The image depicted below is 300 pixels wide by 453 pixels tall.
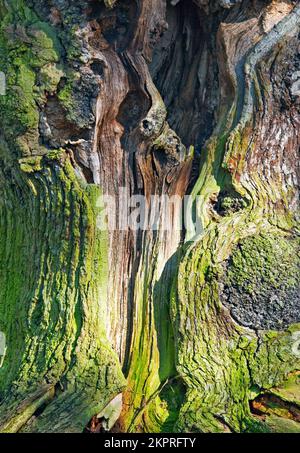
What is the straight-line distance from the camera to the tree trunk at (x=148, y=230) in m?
3.85

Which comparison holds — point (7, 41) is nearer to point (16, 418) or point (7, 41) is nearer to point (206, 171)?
point (206, 171)

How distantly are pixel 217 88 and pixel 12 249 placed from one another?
170 centimetres

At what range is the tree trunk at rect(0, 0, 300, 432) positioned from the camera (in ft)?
12.6

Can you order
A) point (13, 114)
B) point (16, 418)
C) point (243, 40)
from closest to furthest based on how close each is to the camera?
1. point (16, 418)
2. point (13, 114)
3. point (243, 40)

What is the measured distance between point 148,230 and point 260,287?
77 cm

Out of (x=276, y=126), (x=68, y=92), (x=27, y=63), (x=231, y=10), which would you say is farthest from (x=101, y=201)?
(x=231, y=10)

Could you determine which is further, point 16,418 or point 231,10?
point 231,10

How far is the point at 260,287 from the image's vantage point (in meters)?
3.99

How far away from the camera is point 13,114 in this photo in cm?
Result: 418

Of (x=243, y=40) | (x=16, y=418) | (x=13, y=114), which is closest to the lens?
(x=16, y=418)
